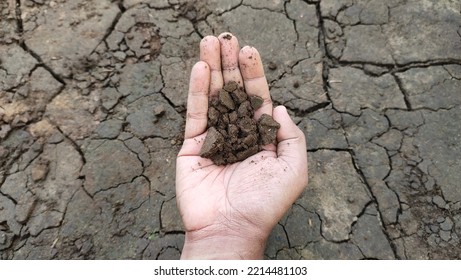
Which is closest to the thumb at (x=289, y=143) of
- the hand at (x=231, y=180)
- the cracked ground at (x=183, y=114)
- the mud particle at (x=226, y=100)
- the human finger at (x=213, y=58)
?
the hand at (x=231, y=180)

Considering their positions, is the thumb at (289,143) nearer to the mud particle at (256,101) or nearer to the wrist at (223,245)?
the mud particle at (256,101)

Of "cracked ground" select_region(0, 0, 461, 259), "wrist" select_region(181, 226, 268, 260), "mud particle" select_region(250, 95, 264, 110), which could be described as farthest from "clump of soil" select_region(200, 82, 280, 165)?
"cracked ground" select_region(0, 0, 461, 259)

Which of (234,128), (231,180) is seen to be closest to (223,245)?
(231,180)

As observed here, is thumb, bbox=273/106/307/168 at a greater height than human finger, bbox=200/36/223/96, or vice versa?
human finger, bbox=200/36/223/96

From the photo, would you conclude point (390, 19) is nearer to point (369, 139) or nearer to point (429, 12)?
point (429, 12)

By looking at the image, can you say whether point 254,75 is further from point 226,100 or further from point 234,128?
point 234,128

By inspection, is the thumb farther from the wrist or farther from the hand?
the wrist
